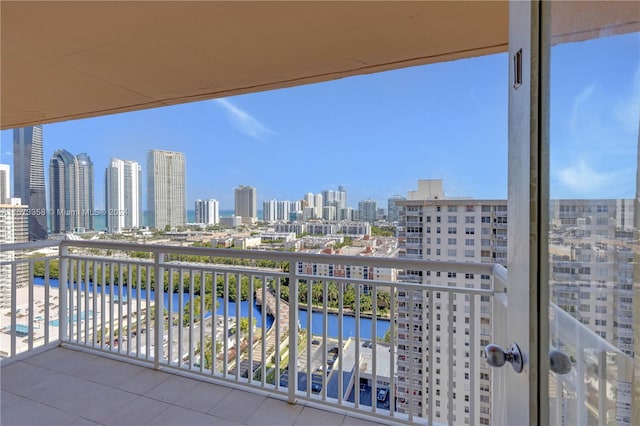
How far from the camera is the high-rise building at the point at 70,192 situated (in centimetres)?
283

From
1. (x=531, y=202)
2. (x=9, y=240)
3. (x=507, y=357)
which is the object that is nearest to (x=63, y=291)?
(x=9, y=240)

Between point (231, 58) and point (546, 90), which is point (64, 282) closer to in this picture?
point (231, 58)

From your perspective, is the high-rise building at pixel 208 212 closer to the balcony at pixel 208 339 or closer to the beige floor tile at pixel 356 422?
the balcony at pixel 208 339

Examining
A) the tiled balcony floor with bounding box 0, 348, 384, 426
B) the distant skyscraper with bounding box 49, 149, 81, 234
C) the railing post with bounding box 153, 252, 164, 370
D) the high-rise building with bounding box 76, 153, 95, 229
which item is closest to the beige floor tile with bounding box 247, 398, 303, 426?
the tiled balcony floor with bounding box 0, 348, 384, 426

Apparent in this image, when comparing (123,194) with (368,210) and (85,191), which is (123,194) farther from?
(368,210)

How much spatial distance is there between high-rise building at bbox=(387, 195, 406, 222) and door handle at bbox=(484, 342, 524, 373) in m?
1.44

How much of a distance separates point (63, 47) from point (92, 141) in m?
2.08

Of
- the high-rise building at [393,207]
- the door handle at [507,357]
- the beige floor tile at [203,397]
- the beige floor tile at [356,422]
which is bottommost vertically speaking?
the beige floor tile at [356,422]

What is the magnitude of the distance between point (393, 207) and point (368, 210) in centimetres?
26

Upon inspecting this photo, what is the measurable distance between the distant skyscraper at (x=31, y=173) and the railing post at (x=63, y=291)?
0.72ft

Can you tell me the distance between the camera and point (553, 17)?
61cm

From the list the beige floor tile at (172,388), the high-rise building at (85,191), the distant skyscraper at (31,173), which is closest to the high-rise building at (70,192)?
the high-rise building at (85,191)

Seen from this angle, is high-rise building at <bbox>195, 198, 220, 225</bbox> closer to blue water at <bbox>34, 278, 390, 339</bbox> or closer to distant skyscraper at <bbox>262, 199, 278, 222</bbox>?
distant skyscraper at <bbox>262, 199, 278, 222</bbox>

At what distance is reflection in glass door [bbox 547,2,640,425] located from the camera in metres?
0.55
